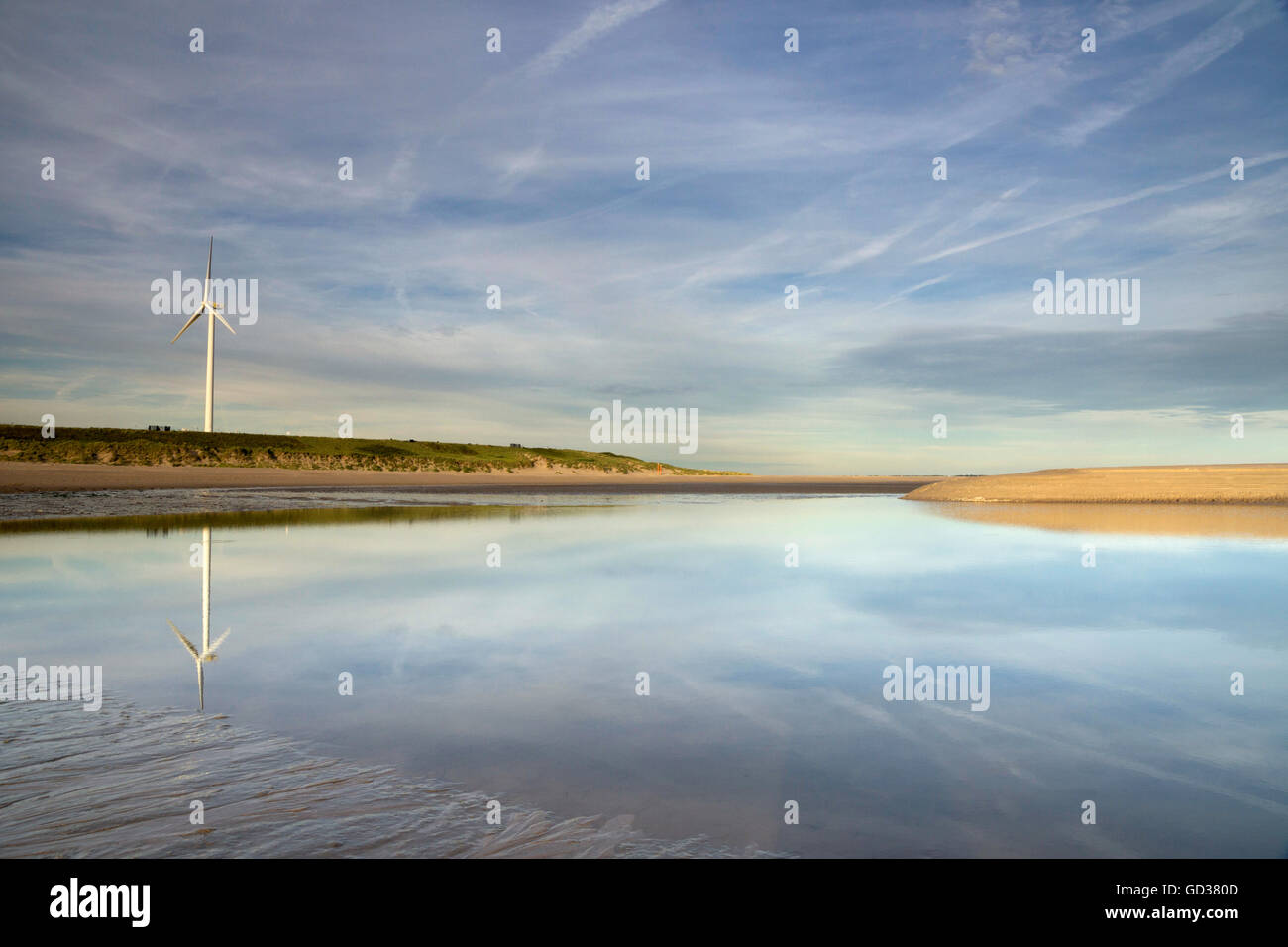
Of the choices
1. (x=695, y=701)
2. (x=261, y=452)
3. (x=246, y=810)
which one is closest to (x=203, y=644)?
(x=246, y=810)

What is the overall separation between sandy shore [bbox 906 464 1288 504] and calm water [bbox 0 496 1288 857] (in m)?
23.3

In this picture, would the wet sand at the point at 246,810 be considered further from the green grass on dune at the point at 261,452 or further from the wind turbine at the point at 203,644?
the green grass on dune at the point at 261,452

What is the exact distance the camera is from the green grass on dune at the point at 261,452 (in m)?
69.1

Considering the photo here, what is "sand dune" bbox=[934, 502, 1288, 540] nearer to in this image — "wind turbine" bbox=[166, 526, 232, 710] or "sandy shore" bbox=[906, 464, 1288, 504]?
"sandy shore" bbox=[906, 464, 1288, 504]

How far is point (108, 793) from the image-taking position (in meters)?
4.59

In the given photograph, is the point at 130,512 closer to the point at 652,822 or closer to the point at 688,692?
the point at 688,692

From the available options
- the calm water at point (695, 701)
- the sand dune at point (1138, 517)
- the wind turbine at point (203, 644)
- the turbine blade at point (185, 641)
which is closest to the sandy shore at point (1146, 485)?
the sand dune at point (1138, 517)

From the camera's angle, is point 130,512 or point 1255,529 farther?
point 130,512

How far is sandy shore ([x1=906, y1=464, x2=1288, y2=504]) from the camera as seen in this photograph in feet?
108

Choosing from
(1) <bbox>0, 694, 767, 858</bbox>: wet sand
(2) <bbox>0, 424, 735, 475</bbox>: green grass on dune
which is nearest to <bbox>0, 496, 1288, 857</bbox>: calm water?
(1) <bbox>0, 694, 767, 858</bbox>: wet sand

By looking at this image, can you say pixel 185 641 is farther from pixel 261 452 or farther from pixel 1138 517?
pixel 261 452
